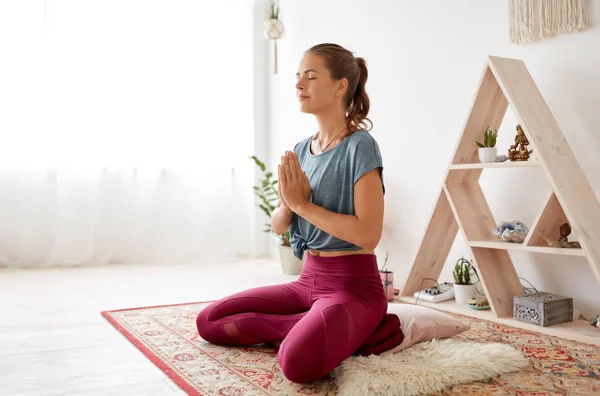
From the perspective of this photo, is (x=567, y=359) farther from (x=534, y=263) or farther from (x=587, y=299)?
(x=534, y=263)

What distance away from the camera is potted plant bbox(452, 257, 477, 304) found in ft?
9.78

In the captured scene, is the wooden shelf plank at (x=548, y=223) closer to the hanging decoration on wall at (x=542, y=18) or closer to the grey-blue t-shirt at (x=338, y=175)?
the hanging decoration on wall at (x=542, y=18)

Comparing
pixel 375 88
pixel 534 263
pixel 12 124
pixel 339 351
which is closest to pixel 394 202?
pixel 375 88

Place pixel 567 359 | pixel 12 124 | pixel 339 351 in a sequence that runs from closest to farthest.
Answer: pixel 339 351 → pixel 567 359 → pixel 12 124

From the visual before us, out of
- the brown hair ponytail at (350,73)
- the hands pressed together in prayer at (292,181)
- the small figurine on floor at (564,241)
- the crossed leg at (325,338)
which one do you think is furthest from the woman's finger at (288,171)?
the small figurine on floor at (564,241)

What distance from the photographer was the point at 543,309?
252 centimetres

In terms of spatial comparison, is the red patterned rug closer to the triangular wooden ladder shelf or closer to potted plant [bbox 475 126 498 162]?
the triangular wooden ladder shelf

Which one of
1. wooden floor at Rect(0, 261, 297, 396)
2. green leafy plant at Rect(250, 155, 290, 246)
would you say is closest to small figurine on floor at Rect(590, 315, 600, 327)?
wooden floor at Rect(0, 261, 297, 396)

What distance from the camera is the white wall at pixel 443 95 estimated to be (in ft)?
8.82

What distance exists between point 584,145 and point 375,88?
1.48 meters

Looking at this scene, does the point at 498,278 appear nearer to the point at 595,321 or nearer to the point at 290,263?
the point at 595,321

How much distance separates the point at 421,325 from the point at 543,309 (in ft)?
2.04

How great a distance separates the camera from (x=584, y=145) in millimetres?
2664

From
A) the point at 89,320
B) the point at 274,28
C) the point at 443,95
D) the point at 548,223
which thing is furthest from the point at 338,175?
the point at 274,28
